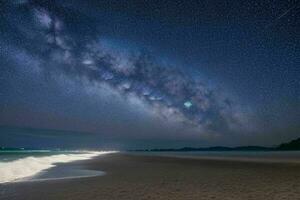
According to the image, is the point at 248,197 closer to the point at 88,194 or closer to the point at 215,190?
the point at 215,190

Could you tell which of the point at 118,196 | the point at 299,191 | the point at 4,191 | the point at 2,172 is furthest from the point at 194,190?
the point at 2,172

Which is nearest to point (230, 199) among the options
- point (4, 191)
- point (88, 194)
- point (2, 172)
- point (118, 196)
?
point (118, 196)

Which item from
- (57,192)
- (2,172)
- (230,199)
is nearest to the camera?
(230,199)

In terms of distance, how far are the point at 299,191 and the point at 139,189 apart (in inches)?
346

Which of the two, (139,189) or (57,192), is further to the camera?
(139,189)

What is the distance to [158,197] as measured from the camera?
1389 cm

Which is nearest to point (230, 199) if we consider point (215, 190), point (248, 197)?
point (248, 197)

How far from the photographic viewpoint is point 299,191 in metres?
15.1

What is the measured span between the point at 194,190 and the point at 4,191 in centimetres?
1067

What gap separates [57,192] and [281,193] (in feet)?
39.3

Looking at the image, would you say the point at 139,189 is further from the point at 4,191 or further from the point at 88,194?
the point at 4,191

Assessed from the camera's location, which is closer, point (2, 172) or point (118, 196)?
point (118, 196)

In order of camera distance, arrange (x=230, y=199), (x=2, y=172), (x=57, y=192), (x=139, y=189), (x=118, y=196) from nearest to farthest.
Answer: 1. (x=230, y=199)
2. (x=118, y=196)
3. (x=57, y=192)
4. (x=139, y=189)
5. (x=2, y=172)

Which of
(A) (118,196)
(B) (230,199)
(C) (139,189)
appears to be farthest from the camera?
(C) (139,189)
